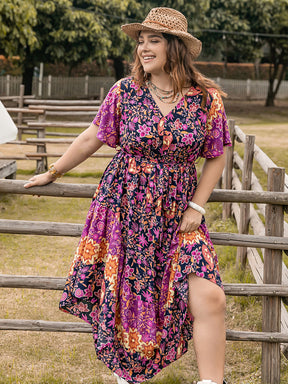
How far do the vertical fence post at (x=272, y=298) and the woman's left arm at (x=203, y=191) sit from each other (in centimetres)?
69

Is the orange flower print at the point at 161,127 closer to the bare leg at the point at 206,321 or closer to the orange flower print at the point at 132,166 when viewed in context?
the orange flower print at the point at 132,166

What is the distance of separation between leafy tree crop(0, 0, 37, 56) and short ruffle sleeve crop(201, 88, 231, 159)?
14092mm

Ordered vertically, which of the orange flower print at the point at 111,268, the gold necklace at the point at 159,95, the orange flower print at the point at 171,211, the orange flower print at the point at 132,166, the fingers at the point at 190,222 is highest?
the gold necklace at the point at 159,95

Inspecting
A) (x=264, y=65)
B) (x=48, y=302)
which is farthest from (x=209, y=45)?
(x=48, y=302)

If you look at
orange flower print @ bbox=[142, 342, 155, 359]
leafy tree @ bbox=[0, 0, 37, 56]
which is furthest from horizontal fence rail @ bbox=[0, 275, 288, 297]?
leafy tree @ bbox=[0, 0, 37, 56]

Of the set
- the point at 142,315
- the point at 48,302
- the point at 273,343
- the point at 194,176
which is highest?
the point at 194,176

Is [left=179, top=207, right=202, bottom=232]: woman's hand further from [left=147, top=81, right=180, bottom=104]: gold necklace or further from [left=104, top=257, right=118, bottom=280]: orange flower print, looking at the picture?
[left=147, top=81, right=180, bottom=104]: gold necklace

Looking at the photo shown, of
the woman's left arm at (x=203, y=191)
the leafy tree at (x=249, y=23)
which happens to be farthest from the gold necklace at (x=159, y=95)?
the leafy tree at (x=249, y=23)

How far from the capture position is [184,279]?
3.04m

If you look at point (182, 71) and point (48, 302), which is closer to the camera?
point (182, 71)

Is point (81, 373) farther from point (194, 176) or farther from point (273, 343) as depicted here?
point (194, 176)

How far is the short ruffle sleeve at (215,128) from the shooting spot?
313 cm

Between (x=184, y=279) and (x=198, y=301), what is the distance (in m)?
0.12

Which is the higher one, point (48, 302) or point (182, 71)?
point (182, 71)
